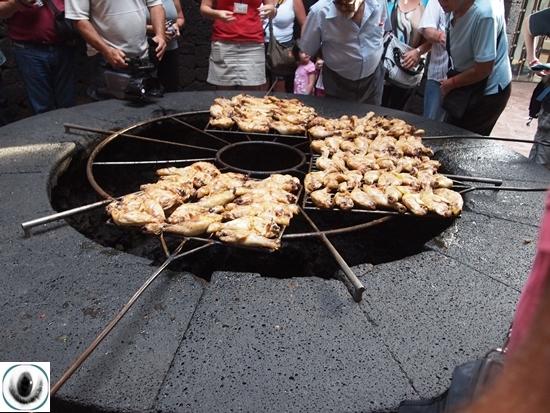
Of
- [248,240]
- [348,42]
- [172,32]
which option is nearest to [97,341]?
[248,240]

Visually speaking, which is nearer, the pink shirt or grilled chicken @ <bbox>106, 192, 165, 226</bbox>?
grilled chicken @ <bbox>106, 192, 165, 226</bbox>

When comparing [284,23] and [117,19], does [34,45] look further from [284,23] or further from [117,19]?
[284,23]

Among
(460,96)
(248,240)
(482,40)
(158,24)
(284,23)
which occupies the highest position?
(482,40)

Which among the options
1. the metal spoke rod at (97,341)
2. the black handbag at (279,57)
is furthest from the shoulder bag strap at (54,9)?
the metal spoke rod at (97,341)

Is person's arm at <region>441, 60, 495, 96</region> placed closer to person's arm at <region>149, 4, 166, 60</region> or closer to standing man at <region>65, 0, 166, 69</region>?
person's arm at <region>149, 4, 166, 60</region>

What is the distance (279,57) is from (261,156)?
10.2ft

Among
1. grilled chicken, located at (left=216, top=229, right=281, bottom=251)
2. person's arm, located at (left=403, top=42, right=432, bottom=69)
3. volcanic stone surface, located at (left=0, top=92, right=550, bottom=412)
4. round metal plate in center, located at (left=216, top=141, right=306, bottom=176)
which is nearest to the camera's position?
volcanic stone surface, located at (left=0, top=92, right=550, bottom=412)

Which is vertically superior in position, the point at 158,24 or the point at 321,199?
the point at 158,24

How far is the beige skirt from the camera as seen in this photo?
5594 millimetres

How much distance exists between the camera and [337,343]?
1.84m

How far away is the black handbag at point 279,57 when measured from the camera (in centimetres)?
639

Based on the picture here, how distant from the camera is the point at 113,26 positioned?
4.46 m

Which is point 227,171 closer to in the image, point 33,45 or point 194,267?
point 194,267

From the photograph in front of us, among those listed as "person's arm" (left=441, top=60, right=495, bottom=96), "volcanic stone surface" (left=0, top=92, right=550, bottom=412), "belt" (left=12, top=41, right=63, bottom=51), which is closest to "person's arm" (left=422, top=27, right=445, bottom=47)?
"person's arm" (left=441, top=60, right=495, bottom=96)
